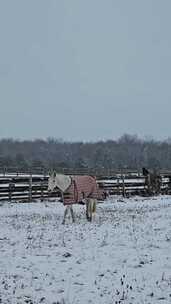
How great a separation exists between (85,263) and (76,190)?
7423mm

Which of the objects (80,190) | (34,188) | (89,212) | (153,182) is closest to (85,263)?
(89,212)

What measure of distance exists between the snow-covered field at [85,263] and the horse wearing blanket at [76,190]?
1552mm

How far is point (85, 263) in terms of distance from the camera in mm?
9891

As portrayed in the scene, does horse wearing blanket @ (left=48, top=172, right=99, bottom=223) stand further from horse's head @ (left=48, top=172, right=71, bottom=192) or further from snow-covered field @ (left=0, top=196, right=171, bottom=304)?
snow-covered field @ (left=0, top=196, right=171, bottom=304)

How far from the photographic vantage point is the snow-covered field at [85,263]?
7.93 metres

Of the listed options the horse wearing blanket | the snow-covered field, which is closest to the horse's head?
the horse wearing blanket

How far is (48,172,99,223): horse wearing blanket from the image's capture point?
1706 cm

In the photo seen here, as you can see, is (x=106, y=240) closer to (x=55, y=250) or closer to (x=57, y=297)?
(x=55, y=250)

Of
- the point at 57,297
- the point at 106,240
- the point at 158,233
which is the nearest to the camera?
the point at 57,297

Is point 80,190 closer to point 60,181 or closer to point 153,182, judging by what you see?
point 60,181

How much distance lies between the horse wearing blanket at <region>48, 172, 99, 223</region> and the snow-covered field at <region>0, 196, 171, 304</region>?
1.55 m

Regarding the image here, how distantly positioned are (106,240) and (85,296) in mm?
4483

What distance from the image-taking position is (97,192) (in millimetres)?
18203

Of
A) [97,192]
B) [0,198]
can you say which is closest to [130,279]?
[97,192]
